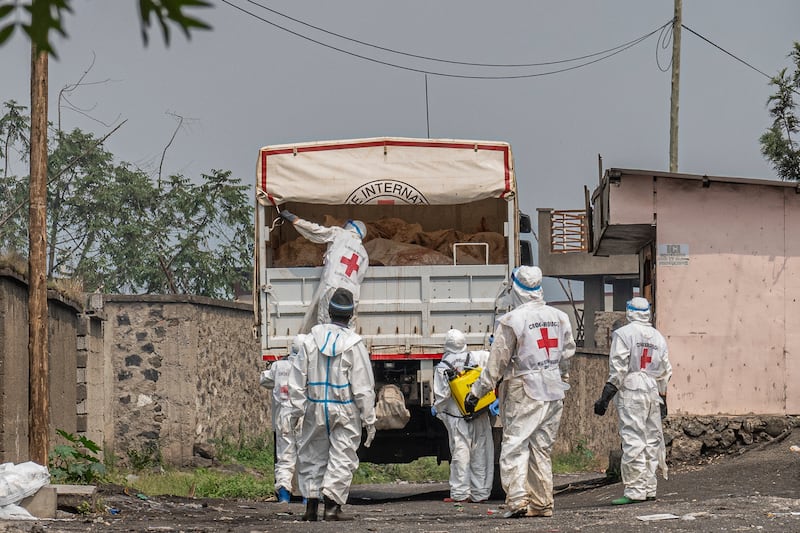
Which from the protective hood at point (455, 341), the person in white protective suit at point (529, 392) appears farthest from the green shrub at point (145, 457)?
the person in white protective suit at point (529, 392)

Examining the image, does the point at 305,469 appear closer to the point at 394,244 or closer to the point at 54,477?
the point at 54,477

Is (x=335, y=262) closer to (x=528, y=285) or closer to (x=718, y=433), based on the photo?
(x=528, y=285)

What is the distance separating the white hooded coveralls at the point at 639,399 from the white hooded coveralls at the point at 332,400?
2.35 m

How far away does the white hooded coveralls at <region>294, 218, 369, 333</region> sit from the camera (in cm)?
1288

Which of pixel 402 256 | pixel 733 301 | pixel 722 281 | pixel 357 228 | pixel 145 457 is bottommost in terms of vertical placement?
pixel 145 457

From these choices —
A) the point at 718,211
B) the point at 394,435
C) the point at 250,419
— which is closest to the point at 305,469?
the point at 394,435

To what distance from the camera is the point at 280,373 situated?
13008 millimetres

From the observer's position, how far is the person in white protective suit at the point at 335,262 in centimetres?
1288

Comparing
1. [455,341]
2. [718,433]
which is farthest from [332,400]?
[718,433]

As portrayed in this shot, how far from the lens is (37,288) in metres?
12.2

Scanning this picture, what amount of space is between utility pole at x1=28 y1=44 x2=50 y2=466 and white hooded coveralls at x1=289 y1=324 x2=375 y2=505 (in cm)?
365

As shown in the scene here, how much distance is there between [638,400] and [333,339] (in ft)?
9.38

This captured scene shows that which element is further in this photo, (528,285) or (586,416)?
(586,416)

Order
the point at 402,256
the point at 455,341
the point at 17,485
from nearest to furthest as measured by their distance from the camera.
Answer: the point at 17,485 < the point at 455,341 < the point at 402,256
